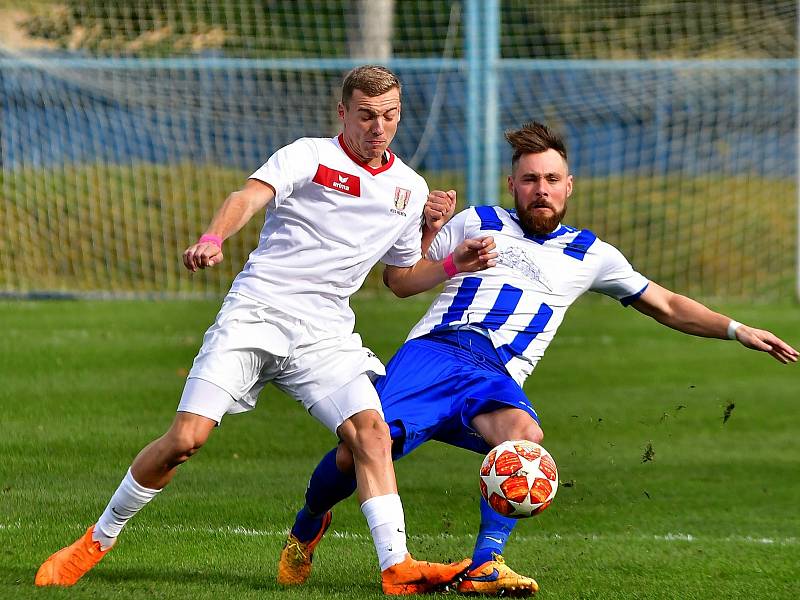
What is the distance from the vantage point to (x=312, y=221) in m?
5.68

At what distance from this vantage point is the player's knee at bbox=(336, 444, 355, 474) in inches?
234

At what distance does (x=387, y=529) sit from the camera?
548 cm

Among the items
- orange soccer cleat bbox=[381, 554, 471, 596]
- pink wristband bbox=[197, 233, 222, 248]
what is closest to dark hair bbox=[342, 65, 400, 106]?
pink wristband bbox=[197, 233, 222, 248]

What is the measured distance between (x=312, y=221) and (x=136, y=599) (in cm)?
163

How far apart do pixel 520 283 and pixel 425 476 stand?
9.10 feet

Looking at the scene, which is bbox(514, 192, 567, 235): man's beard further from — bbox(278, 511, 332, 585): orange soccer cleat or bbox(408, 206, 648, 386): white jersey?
bbox(278, 511, 332, 585): orange soccer cleat

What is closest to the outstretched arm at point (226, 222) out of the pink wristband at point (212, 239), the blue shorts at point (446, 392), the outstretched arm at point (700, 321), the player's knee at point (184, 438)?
the pink wristband at point (212, 239)

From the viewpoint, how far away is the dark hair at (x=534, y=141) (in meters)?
6.43

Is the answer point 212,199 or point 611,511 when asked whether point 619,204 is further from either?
point 611,511

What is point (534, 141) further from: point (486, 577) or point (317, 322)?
point (486, 577)

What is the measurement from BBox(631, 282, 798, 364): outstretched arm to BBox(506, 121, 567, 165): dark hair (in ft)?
2.70

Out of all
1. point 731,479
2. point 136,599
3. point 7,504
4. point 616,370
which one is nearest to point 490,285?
point 136,599

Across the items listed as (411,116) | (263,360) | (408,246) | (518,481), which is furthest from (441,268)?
(411,116)

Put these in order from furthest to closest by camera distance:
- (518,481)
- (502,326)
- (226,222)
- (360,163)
Result: (502,326) → (360,163) → (518,481) → (226,222)
